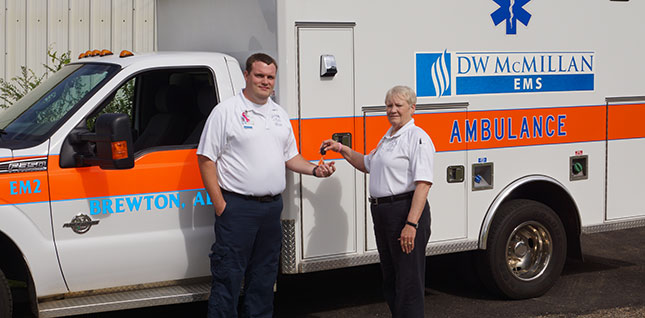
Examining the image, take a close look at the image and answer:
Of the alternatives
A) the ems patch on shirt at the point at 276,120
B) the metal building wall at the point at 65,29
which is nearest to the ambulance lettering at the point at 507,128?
the ems patch on shirt at the point at 276,120

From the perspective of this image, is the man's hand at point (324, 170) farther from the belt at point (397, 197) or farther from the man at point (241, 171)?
the belt at point (397, 197)

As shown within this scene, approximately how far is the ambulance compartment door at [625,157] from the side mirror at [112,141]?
4.14 m

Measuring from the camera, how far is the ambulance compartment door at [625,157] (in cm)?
718

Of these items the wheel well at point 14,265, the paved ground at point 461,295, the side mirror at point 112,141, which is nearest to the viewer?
the side mirror at point 112,141

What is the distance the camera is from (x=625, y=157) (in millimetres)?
7254

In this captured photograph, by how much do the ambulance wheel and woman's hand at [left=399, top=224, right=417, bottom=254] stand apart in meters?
1.67

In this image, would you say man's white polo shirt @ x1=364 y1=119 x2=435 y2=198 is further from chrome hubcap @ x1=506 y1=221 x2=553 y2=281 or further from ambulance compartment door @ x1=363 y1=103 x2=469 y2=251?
chrome hubcap @ x1=506 y1=221 x2=553 y2=281

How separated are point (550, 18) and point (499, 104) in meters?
0.86

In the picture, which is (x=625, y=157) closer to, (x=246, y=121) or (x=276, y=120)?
(x=276, y=120)

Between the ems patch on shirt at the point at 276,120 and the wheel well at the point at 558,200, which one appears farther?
the wheel well at the point at 558,200

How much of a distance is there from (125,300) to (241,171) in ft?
3.68

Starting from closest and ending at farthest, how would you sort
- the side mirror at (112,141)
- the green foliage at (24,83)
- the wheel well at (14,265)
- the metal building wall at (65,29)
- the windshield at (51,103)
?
the side mirror at (112,141) → the wheel well at (14,265) → the windshield at (51,103) → the green foliage at (24,83) → the metal building wall at (65,29)

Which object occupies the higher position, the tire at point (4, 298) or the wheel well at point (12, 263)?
the wheel well at point (12, 263)

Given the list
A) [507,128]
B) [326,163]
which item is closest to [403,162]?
[326,163]
